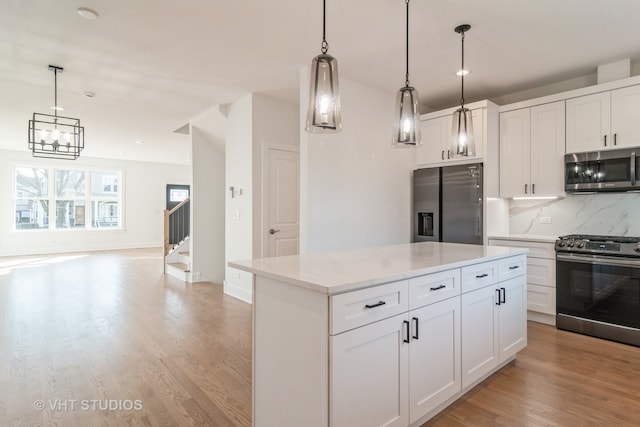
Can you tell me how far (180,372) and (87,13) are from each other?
2.85 meters

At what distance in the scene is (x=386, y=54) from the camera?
339 centimetres

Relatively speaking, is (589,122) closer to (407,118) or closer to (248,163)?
(407,118)

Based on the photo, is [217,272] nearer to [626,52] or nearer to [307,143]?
[307,143]

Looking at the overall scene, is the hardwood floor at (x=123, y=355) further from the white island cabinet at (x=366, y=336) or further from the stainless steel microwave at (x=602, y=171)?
the stainless steel microwave at (x=602, y=171)

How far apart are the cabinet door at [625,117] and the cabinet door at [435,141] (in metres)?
1.62

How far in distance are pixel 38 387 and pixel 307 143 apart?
2.98 meters

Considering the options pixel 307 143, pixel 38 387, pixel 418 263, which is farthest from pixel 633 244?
pixel 38 387

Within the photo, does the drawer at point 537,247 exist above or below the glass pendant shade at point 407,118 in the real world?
below

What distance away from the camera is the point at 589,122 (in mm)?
3615

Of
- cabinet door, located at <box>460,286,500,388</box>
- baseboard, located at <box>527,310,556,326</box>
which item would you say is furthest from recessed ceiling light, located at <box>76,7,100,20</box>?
baseboard, located at <box>527,310,556,326</box>

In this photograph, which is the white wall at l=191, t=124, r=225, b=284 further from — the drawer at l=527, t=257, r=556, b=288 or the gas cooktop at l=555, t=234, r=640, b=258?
the gas cooktop at l=555, t=234, r=640, b=258

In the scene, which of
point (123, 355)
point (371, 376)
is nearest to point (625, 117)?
point (371, 376)

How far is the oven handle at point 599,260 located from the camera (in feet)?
10.4

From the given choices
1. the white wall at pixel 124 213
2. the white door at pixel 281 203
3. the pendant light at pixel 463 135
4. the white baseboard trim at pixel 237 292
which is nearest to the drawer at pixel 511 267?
the pendant light at pixel 463 135
